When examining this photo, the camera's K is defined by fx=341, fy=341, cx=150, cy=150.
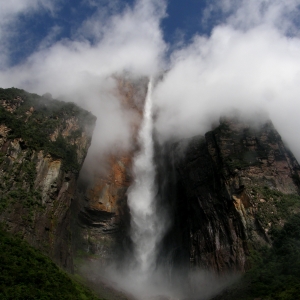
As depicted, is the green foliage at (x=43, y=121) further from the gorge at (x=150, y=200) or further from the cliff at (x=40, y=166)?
the gorge at (x=150, y=200)

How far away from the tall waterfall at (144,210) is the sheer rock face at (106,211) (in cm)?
131

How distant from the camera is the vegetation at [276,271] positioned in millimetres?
27141

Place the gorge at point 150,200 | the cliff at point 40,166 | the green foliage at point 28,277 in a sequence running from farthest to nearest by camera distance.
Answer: the gorge at point 150,200 → the cliff at point 40,166 → the green foliage at point 28,277

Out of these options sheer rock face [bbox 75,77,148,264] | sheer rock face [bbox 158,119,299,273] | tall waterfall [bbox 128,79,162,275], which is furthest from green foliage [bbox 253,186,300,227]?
sheer rock face [bbox 75,77,148,264]

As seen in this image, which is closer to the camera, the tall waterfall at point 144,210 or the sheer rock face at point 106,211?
the sheer rock face at point 106,211

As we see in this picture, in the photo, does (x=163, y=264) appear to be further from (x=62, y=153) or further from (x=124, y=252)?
(x=62, y=153)

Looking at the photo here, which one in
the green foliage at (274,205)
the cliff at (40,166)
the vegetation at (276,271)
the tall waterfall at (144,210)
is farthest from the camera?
the tall waterfall at (144,210)

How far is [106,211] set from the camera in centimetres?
5053

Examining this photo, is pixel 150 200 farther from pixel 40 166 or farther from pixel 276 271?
pixel 276 271

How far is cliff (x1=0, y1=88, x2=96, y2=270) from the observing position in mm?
34844

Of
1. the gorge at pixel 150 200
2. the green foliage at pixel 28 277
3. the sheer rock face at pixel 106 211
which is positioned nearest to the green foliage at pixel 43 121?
the gorge at pixel 150 200

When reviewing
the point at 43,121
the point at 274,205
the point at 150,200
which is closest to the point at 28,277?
the point at 43,121

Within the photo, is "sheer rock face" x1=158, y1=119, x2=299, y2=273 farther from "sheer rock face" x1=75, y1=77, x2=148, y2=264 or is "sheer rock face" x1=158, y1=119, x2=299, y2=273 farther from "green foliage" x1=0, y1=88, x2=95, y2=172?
"green foliage" x1=0, y1=88, x2=95, y2=172

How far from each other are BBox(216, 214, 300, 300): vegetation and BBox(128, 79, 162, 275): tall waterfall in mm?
19193
